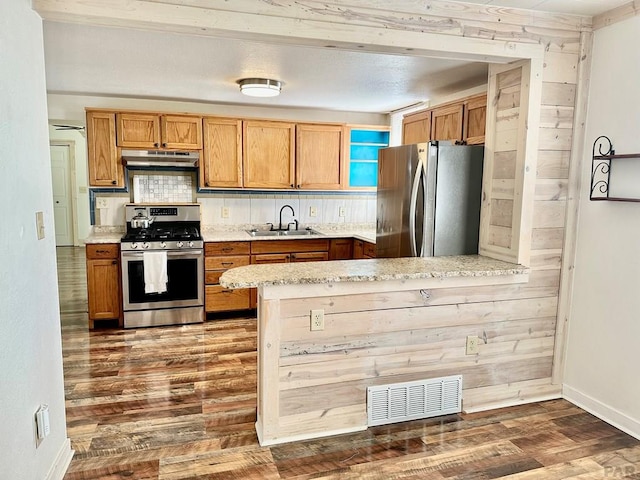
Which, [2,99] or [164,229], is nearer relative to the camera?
[2,99]

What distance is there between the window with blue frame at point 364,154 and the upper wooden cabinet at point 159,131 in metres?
1.79

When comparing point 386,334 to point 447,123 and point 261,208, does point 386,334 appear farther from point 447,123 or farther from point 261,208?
point 261,208

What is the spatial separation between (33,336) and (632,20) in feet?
11.1

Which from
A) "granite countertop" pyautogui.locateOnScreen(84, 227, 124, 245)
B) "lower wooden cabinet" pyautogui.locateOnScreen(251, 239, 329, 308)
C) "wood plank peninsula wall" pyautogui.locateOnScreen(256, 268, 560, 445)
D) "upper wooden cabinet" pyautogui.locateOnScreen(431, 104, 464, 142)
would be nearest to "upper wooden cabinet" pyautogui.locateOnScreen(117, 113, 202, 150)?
"granite countertop" pyautogui.locateOnScreen(84, 227, 124, 245)

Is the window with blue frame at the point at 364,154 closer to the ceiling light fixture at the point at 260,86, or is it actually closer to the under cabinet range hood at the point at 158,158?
the ceiling light fixture at the point at 260,86

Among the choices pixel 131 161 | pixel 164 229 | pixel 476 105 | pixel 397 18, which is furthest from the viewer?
pixel 164 229

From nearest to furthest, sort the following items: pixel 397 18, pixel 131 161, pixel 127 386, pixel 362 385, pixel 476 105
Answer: pixel 397 18, pixel 362 385, pixel 127 386, pixel 476 105, pixel 131 161

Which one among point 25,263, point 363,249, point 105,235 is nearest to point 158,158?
point 105,235

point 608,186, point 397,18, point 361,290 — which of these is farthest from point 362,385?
point 397,18

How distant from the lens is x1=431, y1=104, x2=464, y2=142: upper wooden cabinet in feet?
11.7

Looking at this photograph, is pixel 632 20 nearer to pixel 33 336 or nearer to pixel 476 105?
pixel 476 105

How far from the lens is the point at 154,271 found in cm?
420

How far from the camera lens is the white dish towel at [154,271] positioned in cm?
418

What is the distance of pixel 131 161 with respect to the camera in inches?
172
